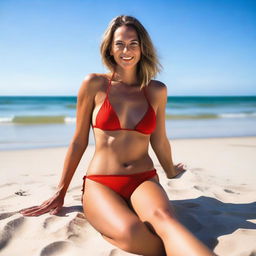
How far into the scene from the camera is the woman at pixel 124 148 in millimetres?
2197

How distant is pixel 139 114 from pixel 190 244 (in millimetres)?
1199

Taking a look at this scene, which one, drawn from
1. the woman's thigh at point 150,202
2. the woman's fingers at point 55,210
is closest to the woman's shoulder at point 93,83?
the woman's thigh at point 150,202

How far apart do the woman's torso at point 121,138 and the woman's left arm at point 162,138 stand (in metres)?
0.25

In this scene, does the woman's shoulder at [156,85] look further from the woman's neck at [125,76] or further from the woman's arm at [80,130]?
the woman's arm at [80,130]

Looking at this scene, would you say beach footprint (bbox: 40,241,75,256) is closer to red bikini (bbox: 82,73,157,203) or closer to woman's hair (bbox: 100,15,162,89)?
red bikini (bbox: 82,73,157,203)

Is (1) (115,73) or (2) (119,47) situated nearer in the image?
(2) (119,47)

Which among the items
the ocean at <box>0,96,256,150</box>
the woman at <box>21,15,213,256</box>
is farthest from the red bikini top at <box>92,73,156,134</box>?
the ocean at <box>0,96,256,150</box>

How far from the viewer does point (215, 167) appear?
508cm

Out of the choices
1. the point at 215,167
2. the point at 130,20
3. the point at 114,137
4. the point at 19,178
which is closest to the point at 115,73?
the point at 130,20

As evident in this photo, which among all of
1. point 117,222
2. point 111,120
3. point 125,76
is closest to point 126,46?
point 125,76

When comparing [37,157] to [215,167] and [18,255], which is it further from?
[18,255]

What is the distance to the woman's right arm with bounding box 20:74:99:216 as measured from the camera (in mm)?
2783

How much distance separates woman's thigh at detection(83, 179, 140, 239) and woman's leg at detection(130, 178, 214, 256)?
10 cm

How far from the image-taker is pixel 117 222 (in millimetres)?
2221
